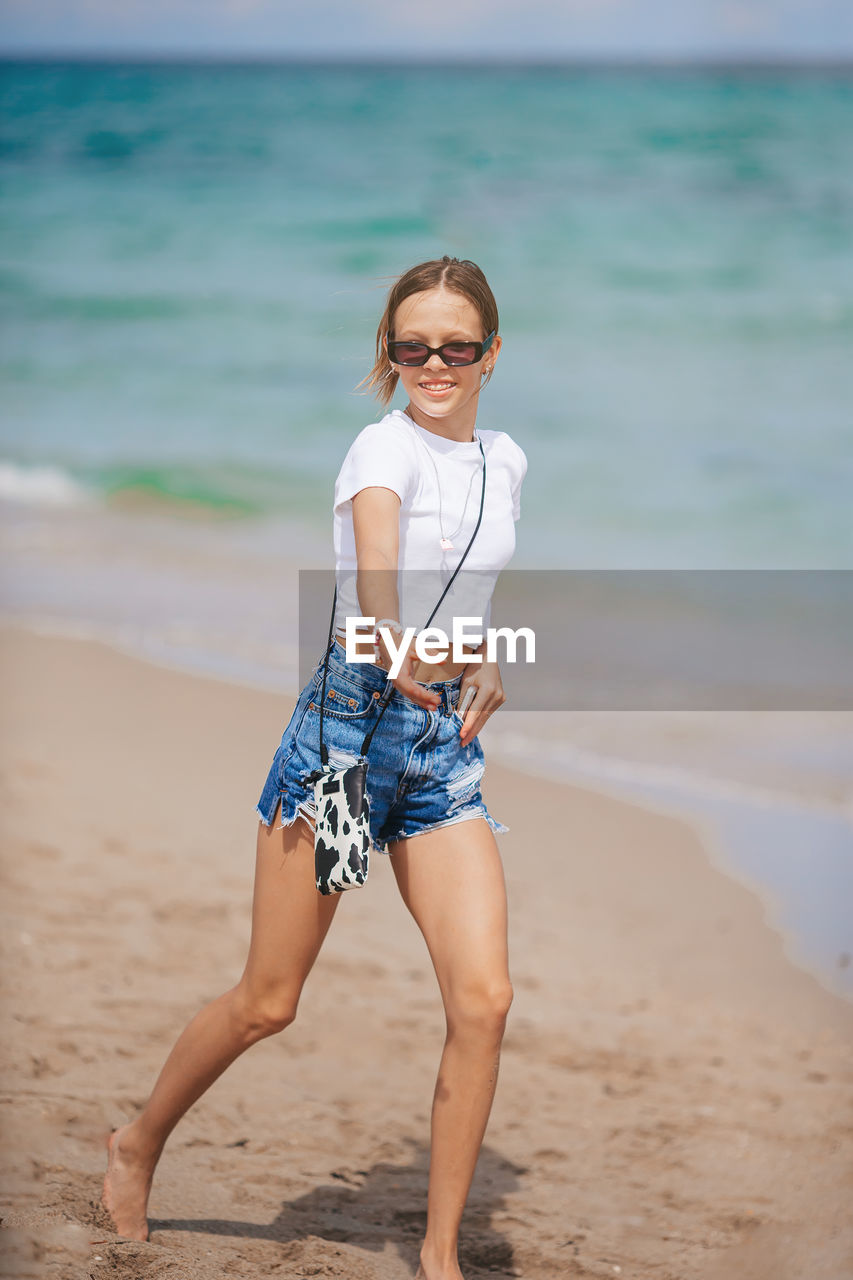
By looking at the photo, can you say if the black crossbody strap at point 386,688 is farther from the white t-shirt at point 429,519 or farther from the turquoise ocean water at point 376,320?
the turquoise ocean water at point 376,320

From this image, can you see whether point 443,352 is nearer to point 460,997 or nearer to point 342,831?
point 342,831

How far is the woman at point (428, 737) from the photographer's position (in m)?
2.46

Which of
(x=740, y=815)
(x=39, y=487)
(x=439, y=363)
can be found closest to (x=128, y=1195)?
(x=439, y=363)

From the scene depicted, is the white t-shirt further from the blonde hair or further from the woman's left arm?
the blonde hair

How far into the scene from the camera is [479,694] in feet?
8.49

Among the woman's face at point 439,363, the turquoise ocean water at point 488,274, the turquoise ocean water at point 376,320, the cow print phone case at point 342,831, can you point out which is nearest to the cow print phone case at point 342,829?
the cow print phone case at point 342,831

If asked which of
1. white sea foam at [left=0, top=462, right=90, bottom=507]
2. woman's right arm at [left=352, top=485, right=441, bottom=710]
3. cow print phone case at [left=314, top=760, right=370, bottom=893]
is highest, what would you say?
white sea foam at [left=0, top=462, right=90, bottom=507]

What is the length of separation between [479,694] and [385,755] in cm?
22

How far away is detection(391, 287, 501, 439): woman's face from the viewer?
2580 mm

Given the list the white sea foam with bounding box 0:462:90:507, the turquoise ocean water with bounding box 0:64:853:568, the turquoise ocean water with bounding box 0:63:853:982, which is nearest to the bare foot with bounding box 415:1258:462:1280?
the turquoise ocean water with bounding box 0:63:853:982

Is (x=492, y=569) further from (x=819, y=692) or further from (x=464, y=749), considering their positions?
(x=819, y=692)

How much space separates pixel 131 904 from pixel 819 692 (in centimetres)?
399

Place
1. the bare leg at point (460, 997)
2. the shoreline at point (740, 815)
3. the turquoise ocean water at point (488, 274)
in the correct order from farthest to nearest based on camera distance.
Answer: the turquoise ocean water at point (488, 274), the shoreline at point (740, 815), the bare leg at point (460, 997)

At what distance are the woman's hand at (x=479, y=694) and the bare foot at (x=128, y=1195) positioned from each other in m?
1.20
